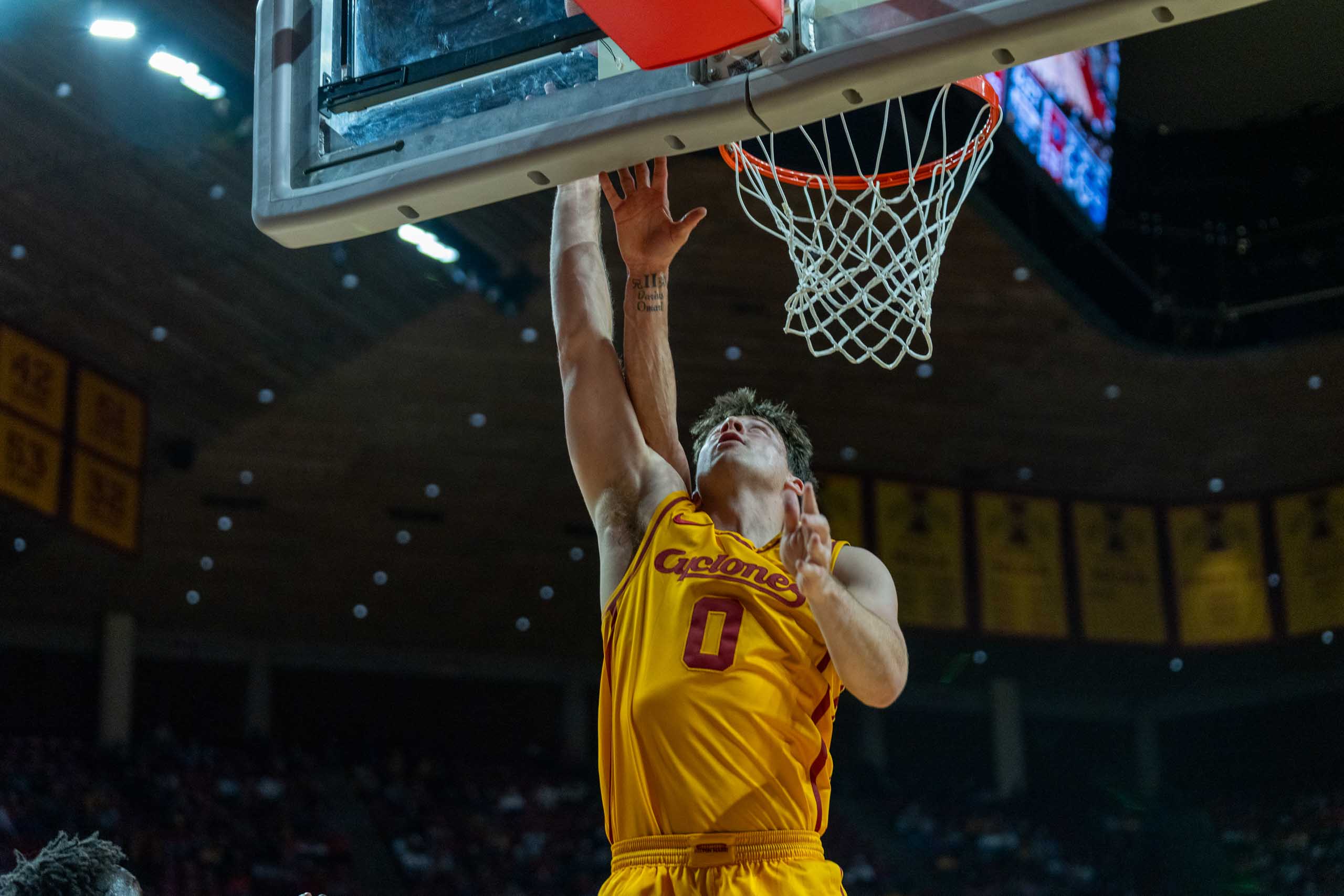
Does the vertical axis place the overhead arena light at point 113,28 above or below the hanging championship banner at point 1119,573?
above

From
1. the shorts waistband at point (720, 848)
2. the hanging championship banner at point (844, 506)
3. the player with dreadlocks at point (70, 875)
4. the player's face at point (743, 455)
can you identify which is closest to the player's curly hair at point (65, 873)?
the player with dreadlocks at point (70, 875)

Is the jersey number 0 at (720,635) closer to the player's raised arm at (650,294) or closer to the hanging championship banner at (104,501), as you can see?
the player's raised arm at (650,294)

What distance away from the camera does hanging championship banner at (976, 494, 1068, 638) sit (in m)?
13.6

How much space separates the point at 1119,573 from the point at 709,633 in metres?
12.0

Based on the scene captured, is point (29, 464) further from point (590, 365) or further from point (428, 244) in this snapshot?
point (590, 365)

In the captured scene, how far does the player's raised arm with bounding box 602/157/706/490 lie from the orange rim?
58 centimetres

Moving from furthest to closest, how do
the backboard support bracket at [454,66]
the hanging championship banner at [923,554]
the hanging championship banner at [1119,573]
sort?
the hanging championship banner at [1119,573], the hanging championship banner at [923,554], the backboard support bracket at [454,66]

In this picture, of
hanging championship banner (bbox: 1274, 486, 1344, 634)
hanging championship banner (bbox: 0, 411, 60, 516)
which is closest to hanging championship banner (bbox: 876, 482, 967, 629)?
hanging championship banner (bbox: 1274, 486, 1344, 634)

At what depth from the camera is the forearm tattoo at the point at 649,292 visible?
3.52 meters

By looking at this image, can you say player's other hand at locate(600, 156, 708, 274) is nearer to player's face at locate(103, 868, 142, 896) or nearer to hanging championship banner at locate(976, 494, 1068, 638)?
player's face at locate(103, 868, 142, 896)

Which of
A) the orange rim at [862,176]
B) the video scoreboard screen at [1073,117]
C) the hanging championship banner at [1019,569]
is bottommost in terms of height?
the orange rim at [862,176]

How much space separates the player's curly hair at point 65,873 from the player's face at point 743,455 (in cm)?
154

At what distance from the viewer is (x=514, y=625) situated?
17734 millimetres

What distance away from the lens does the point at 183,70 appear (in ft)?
28.8
